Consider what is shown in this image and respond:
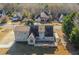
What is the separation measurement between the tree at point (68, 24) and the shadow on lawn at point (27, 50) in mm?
352

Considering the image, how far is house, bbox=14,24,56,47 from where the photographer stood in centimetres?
495

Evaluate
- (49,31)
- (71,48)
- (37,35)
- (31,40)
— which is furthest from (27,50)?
(71,48)

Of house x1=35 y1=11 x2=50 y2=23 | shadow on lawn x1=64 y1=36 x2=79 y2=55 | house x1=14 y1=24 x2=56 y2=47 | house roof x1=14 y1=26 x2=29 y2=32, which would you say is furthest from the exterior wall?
shadow on lawn x1=64 y1=36 x2=79 y2=55

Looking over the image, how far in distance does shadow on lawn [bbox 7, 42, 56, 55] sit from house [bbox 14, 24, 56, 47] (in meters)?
0.06

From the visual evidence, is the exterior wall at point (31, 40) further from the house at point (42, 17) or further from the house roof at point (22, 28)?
the house at point (42, 17)

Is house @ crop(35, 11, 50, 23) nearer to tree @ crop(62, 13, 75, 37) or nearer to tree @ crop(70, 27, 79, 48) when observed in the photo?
tree @ crop(62, 13, 75, 37)

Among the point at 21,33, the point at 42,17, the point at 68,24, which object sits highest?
the point at 42,17

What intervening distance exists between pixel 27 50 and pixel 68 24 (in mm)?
767

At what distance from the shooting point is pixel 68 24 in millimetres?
5000

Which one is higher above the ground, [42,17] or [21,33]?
[42,17]

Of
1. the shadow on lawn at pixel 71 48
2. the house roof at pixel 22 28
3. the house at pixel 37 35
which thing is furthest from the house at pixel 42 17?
the shadow on lawn at pixel 71 48

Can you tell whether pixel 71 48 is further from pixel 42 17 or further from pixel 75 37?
pixel 42 17

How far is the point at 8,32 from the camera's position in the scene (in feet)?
16.3
